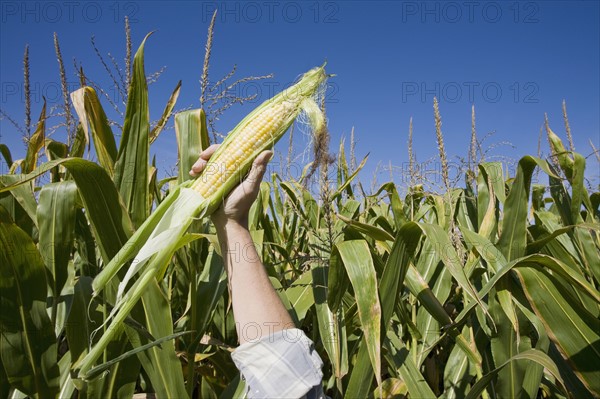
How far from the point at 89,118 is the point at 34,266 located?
55 centimetres

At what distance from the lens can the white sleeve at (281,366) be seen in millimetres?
1308

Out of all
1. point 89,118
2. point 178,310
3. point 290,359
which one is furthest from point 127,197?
point 178,310

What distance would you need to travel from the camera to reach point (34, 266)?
144 cm

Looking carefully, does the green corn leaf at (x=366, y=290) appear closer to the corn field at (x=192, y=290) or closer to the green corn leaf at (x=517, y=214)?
the corn field at (x=192, y=290)

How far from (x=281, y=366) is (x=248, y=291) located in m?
0.25

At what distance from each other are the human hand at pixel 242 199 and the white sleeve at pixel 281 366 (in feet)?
1.33

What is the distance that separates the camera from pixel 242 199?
1489 mm

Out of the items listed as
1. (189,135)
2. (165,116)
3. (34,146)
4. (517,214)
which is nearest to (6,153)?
(34,146)

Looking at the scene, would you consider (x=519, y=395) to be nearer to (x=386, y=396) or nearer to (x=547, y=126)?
(x=386, y=396)

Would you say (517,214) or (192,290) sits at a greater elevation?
(517,214)

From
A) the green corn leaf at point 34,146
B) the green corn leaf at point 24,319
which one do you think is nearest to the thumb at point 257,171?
the green corn leaf at point 24,319

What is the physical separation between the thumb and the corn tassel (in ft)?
0.09

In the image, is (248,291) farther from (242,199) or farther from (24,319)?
(24,319)

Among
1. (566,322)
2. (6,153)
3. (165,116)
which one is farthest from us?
(6,153)
